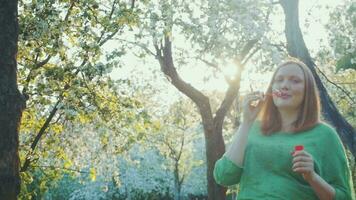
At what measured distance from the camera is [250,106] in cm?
335

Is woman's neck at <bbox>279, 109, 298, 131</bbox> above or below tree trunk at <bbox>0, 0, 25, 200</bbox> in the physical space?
below

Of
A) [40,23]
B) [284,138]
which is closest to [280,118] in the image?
[284,138]

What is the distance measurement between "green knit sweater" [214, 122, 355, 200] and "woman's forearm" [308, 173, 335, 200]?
0.05m

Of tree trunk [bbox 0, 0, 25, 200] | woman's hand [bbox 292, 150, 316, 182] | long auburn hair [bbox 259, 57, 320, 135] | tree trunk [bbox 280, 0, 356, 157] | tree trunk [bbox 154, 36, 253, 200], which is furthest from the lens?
tree trunk [bbox 154, 36, 253, 200]

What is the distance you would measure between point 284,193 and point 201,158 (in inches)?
2101

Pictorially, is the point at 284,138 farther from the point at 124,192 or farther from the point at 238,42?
the point at 124,192

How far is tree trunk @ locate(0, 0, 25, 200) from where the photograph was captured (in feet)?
20.5

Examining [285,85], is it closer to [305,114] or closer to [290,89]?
[290,89]

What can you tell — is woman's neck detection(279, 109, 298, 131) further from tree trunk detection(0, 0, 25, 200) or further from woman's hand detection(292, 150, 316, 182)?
tree trunk detection(0, 0, 25, 200)

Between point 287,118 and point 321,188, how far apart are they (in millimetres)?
513

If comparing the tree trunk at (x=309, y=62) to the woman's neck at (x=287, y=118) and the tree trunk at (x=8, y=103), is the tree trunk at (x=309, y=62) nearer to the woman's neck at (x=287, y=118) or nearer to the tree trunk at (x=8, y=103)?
the tree trunk at (x=8, y=103)

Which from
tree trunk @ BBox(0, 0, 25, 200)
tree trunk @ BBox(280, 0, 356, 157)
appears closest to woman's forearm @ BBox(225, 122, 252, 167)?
tree trunk @ BBox(0, 0, 25, 200)

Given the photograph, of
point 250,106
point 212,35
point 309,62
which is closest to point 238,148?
point 250,106

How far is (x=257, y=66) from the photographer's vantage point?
1988 cm
